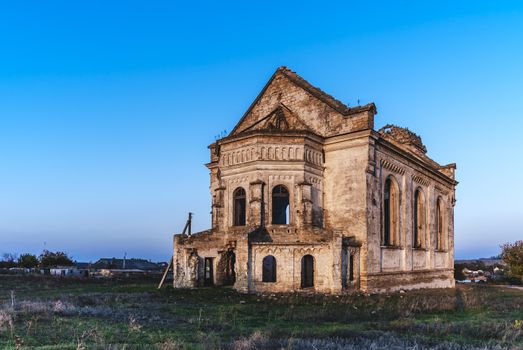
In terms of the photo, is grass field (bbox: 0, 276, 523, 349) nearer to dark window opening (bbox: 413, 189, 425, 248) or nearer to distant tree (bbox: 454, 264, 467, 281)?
dark window opening (bbox: 413, 189, 425, 248)

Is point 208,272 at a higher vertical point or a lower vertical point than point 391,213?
lower

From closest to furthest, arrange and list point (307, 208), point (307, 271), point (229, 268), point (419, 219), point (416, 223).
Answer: point (307, 208)
point (229, 268)
point (307, 271)
point (416, 223)
point (419, 219)

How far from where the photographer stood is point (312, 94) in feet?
92.0

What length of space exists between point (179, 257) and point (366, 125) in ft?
40.8

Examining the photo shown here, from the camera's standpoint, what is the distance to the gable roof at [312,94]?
85.0 feet

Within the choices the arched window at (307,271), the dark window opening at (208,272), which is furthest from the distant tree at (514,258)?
the dark window opening at (208,272)

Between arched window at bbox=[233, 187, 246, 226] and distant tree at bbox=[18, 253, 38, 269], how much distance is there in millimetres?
33822

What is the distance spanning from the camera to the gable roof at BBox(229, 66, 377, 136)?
85.0 ft

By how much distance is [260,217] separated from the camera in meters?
24.1

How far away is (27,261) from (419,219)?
40545 millimetres

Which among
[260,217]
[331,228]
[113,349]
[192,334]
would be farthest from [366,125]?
[113,349]

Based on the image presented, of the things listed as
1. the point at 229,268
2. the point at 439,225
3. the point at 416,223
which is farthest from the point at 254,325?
the point at 439,225

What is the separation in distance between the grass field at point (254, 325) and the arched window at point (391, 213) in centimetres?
921

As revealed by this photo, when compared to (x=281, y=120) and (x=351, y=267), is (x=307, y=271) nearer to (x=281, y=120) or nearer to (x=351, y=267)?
(x=351, y=267)
